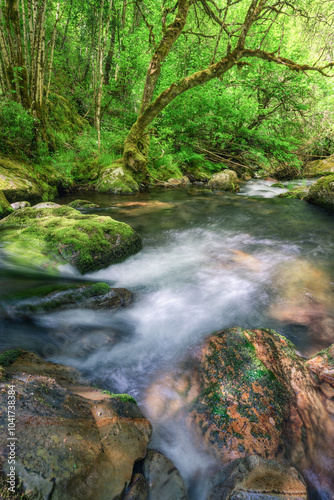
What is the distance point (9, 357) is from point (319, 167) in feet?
64.6

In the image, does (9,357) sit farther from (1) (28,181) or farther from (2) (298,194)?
(2) (298,194)

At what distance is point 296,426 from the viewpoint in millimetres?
1797

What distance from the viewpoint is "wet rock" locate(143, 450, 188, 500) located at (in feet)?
4.71

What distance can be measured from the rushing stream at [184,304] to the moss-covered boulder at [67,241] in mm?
186

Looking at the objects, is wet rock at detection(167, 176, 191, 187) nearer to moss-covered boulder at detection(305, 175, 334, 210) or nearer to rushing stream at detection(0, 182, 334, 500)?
rushing stream at detection(0, 182, 334, 500)

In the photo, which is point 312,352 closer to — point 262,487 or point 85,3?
point 262,487

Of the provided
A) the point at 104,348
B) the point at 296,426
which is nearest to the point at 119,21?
the point at 104,348

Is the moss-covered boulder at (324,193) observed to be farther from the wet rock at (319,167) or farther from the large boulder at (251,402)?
the wet rock at (319,167)

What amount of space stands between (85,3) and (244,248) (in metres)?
13.5

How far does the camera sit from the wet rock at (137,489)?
1.31 m

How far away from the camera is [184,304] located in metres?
3.49

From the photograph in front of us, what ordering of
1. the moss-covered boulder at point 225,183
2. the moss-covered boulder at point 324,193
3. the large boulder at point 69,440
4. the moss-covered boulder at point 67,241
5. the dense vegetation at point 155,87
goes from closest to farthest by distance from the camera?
the large boulder at point 69,440 < the moss-covered boulder at point 67,241 < the dense vegetation at point 155,87 < the moss-covered boulder at point 324,193 < the moss-covered boulder at point 225,183

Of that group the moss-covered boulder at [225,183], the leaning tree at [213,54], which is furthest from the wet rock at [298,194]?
the leaning tree at [213,54]

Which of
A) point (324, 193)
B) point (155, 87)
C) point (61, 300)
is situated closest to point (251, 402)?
point (61, 300)
